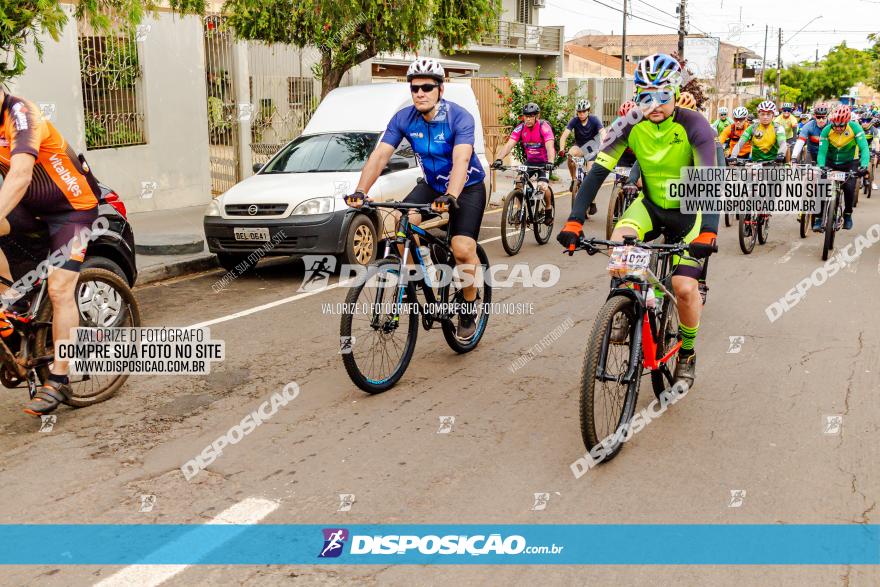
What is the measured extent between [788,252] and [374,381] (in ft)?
26.7

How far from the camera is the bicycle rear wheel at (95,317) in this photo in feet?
17.3

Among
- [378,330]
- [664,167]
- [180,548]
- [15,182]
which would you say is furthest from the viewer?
[378,330]

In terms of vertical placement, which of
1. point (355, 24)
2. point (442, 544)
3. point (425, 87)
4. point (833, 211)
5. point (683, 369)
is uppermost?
A: point (355, 24)

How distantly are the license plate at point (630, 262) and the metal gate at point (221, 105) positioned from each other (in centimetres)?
1434

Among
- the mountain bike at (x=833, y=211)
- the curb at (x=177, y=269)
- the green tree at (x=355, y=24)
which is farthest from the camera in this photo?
the green tree at (x=355, y=24)

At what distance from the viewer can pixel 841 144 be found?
12.0 m

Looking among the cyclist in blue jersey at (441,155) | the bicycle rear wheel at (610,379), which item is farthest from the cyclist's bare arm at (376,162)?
the bicycle rear wheel at (610,379)

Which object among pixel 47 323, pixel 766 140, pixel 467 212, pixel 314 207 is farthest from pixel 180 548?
pixel 766 140

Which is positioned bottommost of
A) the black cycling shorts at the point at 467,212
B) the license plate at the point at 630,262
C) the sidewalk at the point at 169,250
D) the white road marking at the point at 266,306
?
the white road marking at the point at 266,306

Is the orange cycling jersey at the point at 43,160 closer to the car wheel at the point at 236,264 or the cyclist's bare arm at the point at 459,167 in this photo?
the cyclist's bare arm at the point at 459,167

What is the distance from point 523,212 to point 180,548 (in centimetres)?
905

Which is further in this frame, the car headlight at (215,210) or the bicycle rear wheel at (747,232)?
the bicycle rear wheel at (747,232)

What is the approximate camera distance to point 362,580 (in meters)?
3.53

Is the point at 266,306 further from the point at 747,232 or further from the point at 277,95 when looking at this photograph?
the point at 277,95
